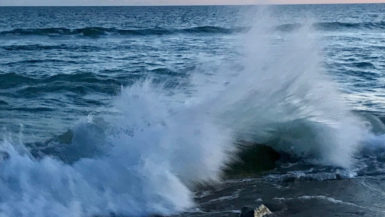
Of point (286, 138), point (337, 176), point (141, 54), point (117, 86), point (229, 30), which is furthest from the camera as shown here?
point (229, 30)

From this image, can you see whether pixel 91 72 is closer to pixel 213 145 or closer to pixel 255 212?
pixel 213 145

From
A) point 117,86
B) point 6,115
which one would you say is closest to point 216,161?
point 6,115

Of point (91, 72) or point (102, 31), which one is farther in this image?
point (102, 31)

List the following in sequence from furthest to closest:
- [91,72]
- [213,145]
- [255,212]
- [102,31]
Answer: [102,31], [91,72], [213,145], [255,212]

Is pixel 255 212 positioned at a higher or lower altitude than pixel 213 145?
lower

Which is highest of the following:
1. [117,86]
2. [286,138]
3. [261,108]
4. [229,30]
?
[229,30]

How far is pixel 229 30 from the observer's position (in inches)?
1550

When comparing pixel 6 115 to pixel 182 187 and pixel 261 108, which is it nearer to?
pixel 261 108

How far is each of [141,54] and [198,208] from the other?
17.5 meters

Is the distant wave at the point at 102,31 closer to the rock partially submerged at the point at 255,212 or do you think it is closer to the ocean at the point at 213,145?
the ocean at the point at 213,145

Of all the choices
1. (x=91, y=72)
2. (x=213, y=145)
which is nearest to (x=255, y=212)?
(x=213, y=145)

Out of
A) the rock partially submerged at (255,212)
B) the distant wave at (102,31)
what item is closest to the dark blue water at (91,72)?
the distant wave at (102,31)

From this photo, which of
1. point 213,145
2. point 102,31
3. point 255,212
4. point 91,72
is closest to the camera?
point 255,212

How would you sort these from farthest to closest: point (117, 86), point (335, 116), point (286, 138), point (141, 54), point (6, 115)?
point (141, 54)
point (117, 86)
point (6, 115)
point (335, 116)
point (286, 138)
